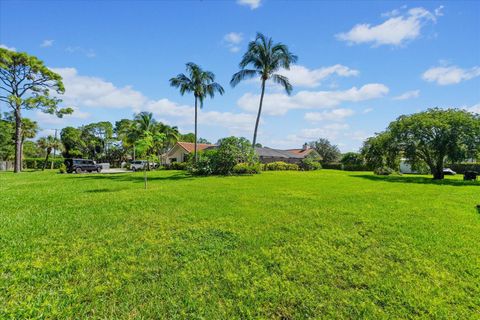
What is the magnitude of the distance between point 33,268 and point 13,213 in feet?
14.0

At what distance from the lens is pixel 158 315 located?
2.93m

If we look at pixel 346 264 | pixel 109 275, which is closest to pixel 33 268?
pixel 109 275

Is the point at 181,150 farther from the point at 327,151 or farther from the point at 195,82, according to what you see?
the point at 327,151

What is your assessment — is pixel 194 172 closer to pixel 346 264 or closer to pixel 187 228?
pixel 187 228

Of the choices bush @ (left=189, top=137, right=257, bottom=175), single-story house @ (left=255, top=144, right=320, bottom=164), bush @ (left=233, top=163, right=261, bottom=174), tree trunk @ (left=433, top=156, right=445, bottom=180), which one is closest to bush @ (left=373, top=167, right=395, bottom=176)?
tree trunk @ (left=433, top=156, right=445, bottom=180)

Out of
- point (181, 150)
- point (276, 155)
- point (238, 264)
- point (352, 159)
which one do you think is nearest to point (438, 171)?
point (352, 159)

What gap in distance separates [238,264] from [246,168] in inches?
699

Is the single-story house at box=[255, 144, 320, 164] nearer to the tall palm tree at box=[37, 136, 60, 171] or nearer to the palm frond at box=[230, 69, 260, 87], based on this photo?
the palm frond at box=[230, 69, 260, 87]

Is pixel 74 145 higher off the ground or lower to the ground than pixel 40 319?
higher

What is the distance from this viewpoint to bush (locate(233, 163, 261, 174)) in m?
21.5

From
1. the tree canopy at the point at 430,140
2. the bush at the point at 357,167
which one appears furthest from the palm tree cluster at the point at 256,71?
the bush at the point at 357,167

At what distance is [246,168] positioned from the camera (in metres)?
21.8

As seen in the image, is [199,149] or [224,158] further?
[199,149]

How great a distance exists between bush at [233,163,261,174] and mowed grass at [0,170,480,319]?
14.5 meters
